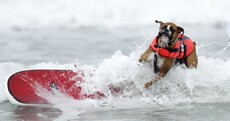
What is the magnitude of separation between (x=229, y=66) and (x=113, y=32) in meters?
7.51

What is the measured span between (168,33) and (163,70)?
23.9 inches

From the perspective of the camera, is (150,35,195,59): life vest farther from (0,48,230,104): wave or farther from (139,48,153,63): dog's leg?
(0,48,230,104): wave

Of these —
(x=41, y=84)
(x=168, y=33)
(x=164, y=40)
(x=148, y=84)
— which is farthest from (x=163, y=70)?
(x=41, y=84)

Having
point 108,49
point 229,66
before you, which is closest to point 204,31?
point 108,49

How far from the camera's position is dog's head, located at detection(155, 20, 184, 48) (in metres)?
6.20

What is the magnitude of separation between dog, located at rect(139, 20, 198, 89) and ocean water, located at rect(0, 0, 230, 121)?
0.12 m

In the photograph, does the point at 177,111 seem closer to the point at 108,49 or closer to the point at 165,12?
the point at 108,49

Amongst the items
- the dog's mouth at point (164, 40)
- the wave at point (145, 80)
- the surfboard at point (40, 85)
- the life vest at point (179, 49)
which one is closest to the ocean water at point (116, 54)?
the wave at point (145, 80)

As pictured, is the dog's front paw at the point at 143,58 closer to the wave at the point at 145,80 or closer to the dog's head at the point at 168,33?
the wave at the point at 145,80

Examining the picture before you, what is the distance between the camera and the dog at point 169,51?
20.7 ft

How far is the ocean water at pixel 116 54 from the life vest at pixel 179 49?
26 centimetres

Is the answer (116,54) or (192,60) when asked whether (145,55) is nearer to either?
(116,54)

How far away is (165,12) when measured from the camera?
18016mm

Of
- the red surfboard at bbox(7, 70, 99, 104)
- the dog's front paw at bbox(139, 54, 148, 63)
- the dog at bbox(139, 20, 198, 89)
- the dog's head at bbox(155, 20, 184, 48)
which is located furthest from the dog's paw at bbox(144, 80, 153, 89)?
the red surfboard at bbox(7, 70, 99, 104)
